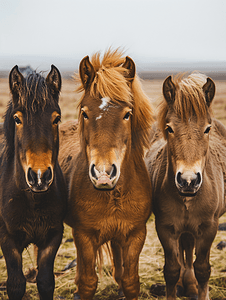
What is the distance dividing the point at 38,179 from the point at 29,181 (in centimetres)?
10

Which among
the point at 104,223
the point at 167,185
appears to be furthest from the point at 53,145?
the point at 167,185

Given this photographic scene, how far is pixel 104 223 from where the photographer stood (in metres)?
3.07

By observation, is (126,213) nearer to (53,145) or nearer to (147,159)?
(53,145)

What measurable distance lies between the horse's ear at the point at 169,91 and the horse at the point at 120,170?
20cm

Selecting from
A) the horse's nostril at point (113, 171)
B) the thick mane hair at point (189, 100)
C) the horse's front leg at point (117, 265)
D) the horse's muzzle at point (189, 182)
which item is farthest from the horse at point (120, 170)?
the horse's front leg at point (117, 265)

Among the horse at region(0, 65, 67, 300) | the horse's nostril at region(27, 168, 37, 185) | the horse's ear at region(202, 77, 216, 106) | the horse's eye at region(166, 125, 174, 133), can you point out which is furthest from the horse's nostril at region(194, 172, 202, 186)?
the horse's nostril at region(27, 168, 37, 185)

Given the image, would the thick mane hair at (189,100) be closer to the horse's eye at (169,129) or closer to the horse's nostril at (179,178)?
the horse's eye at (169,129)

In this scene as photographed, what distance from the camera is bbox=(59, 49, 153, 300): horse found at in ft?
9.23

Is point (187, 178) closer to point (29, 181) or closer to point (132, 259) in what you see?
point (132, 259)

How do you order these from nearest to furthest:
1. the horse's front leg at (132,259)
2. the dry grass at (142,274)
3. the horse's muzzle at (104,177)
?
the horse's muzzle at (104,177) < the horse's front leg at (132,259) < the dry grass at (142,274)

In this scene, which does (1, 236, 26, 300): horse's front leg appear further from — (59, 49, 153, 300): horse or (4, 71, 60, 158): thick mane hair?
(4, 71, 60, 158): thick mane hair

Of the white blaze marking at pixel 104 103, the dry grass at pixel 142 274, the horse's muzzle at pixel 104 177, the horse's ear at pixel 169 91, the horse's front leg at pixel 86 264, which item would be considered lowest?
the dry grass at pixel 142 274

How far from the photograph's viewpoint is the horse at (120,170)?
2.81 meters

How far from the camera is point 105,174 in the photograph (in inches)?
97.0
